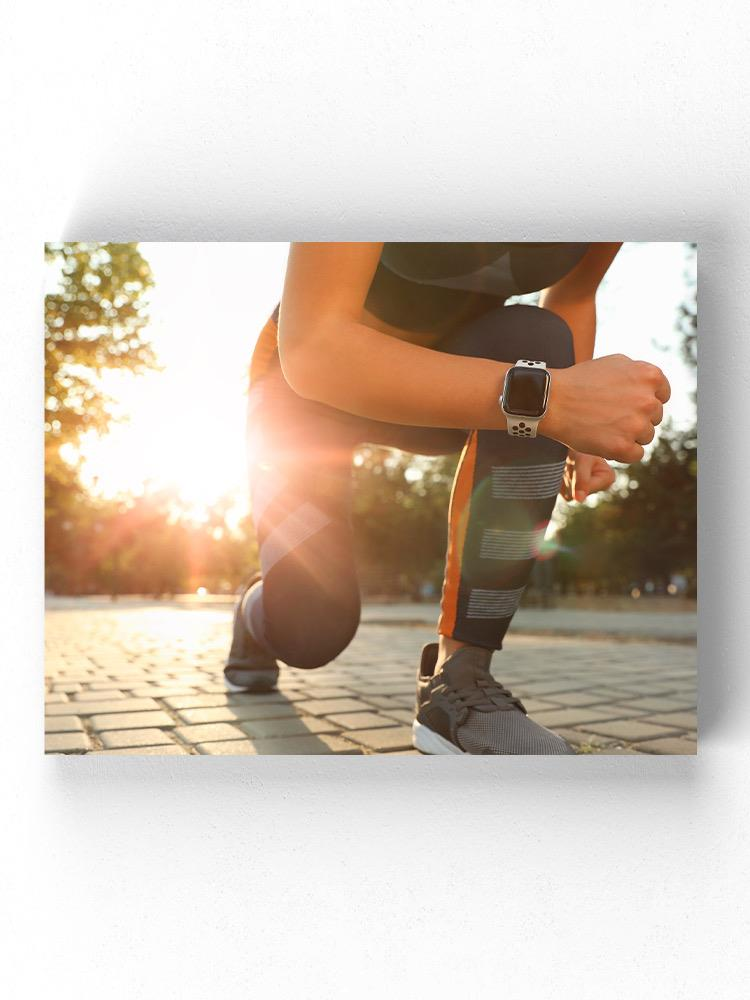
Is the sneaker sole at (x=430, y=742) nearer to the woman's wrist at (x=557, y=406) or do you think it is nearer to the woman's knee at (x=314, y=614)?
the woman's knee at (x=314, y=614)

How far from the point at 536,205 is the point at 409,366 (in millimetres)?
580

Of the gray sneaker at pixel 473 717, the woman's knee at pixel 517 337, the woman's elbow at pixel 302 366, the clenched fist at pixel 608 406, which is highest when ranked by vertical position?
the woman's knee at pixel 517 337

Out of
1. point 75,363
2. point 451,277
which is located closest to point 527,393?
point 451,277

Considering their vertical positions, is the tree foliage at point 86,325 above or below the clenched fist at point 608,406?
above

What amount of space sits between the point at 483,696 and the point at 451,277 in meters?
0.86

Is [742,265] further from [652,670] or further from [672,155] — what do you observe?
[652,670]

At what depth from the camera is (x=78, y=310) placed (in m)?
1.80

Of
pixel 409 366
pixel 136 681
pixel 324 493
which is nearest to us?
pixel 409 366

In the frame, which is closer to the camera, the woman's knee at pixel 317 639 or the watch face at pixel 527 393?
the watch face at pixel 527 393

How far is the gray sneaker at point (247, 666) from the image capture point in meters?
2.15

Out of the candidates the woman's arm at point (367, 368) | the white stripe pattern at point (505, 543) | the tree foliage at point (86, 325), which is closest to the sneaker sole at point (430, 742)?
Result: the white stripe pattern at point (505, 543)

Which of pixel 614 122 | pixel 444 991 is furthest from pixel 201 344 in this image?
pixel 444 991

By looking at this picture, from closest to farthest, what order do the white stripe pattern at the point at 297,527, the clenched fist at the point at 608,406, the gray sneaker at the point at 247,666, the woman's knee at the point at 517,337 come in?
the clenched fist at the point at 608,406
the woman's knee at the point at 517,337
the white stripe pattern at the point at 297,527
the gray sneaker at the point at 247,666

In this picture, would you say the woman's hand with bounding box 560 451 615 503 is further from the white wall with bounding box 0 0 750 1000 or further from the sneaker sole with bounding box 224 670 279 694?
the sneaker sole with bounding box 224 670 279 694
